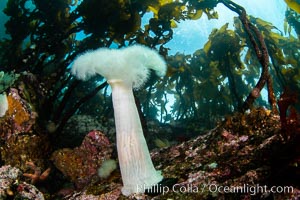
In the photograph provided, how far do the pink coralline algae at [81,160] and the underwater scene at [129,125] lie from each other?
18 mm

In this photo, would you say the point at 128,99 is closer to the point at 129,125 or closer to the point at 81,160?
the point at 129,125

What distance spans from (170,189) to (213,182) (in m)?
0.48

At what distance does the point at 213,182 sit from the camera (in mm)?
2574

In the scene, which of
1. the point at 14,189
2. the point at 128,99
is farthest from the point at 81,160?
the point at 128,99

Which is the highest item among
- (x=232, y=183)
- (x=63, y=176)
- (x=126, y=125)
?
(x=126, y=125)

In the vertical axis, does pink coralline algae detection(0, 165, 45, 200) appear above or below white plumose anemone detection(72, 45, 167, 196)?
below

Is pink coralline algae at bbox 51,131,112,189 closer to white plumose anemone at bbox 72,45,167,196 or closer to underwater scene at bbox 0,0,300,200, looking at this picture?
underwater scene at bbox 0,0,300,200

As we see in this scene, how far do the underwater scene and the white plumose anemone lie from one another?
12 mm

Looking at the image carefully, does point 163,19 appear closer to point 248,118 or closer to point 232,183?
point 248,118

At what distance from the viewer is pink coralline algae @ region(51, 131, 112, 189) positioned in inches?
181

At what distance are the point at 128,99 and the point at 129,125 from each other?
318 millimetres

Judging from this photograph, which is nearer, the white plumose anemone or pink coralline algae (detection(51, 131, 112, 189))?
the white plumose anemone

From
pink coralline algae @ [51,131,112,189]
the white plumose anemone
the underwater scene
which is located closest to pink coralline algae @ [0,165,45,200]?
the underwater scene

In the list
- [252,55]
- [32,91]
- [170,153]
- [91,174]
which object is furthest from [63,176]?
[252,55]
